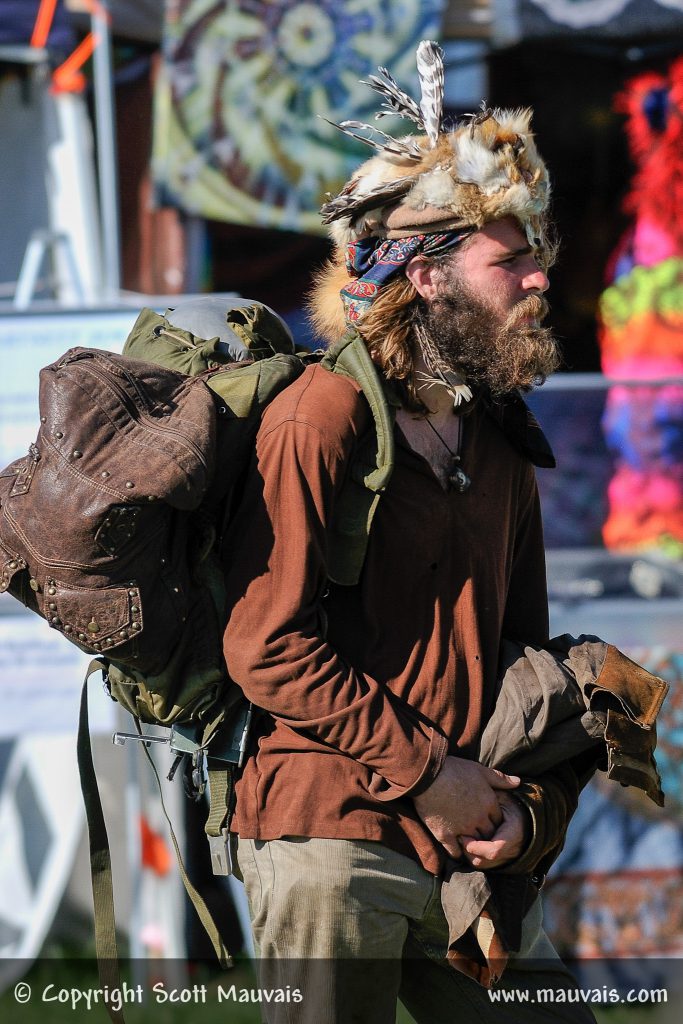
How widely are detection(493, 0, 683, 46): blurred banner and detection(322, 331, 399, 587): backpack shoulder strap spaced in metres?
2.49

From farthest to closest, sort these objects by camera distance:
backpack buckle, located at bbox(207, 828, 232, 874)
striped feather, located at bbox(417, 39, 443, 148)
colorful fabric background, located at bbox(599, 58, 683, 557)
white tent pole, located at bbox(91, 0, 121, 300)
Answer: colorful fabric background, located at bbox(599, 58, 683, 557) < white tent pole, located at bbox(91, 0, 121, 300) < striped feather, located at bbox(417, 39, 443, 148) < backpack buckle, located at bbox(207, 828, 232, 874)

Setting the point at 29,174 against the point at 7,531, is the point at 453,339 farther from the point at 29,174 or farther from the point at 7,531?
the point at 29,174

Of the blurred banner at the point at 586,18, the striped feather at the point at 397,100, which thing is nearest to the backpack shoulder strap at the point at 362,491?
the striped feather at the point at 397,100

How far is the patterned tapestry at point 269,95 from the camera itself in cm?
400

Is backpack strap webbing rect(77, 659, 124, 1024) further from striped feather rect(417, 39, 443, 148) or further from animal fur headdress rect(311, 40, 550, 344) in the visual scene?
striped feather rect(417, 39, 443, 148)

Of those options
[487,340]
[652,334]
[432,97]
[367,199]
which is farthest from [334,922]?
[652,334]

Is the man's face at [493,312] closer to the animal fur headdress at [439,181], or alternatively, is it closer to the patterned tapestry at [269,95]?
A: the animal fur headdress at [439,181]

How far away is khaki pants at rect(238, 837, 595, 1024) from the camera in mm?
1946

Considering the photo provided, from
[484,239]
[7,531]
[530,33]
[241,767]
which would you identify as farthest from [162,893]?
[530,33]

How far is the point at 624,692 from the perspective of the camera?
2100 millimetres

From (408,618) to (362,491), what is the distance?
Answer: 0.23 metres

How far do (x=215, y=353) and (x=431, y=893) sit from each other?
97cm

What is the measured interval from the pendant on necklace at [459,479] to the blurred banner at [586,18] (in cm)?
245

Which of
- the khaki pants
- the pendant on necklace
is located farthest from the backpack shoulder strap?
the khaki pants
